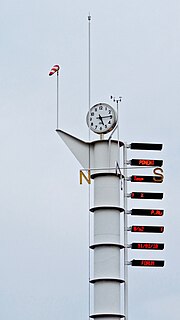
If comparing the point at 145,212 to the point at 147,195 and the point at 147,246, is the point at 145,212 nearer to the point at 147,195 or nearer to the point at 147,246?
the point at 147,195

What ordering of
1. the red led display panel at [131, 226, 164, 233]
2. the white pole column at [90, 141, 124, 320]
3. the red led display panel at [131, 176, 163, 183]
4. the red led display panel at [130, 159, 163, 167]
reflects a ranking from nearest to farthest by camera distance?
the white pole column at [90, 141, 124, 320]
the red led display panel at [131, 226, 164, 233]
the red led display panel at [131, 176, 163, 183]
the red led display panel at [130, 159, 163, 167]

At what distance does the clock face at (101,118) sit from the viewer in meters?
59.0

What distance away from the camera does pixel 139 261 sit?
58.3 metres

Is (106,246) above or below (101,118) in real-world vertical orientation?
below

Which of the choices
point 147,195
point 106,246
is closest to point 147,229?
point 147,195

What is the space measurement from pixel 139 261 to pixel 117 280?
1443 millimetres

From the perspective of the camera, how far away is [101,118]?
59.2 meters

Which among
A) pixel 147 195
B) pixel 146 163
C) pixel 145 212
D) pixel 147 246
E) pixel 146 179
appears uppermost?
pixel 146 163

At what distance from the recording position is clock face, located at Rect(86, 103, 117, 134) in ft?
194

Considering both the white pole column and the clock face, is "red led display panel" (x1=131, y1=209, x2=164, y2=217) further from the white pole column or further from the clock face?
the clock face

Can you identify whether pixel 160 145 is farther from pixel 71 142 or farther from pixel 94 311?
pixel 94 311

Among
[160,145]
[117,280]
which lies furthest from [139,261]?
[160,145]

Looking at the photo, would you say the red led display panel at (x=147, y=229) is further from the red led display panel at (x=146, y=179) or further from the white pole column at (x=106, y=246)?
the red led display panel at (x=146, y=179)

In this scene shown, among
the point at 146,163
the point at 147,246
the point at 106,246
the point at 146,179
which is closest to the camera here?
the point at 106,246
